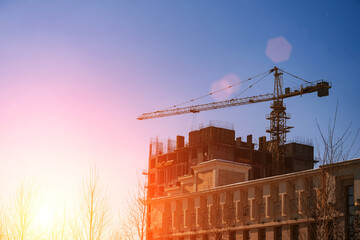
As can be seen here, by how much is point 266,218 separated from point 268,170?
60182 mm

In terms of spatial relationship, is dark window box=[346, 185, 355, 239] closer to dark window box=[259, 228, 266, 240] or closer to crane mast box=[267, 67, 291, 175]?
dark window box=[259, 228, 266, 240]

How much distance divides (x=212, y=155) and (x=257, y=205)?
47631 millimetres

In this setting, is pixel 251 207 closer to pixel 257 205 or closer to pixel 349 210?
pixel 257 205

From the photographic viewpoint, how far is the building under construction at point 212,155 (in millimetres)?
107812

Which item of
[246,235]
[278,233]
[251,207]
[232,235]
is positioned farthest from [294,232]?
[232,235]

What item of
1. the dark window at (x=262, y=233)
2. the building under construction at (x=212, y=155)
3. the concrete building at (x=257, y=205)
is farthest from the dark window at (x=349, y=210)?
the building under construction at (x=212, y=155)

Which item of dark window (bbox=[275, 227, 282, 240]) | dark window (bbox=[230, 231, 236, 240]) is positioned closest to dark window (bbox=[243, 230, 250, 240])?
dark window (bbox=[230, 231, 236, 240])

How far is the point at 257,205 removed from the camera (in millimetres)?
58094

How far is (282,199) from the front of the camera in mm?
54500

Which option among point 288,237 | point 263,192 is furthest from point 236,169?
point 288,237

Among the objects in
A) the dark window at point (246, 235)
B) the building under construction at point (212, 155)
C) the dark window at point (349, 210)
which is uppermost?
the building under construction at point (212, 155)

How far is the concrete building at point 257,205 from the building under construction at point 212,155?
769 inches

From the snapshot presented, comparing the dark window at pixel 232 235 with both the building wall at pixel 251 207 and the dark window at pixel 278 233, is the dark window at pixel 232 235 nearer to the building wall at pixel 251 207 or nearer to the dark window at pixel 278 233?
the building wall at pixel 251 207

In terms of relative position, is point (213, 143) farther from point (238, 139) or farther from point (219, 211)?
point (219, 211)
